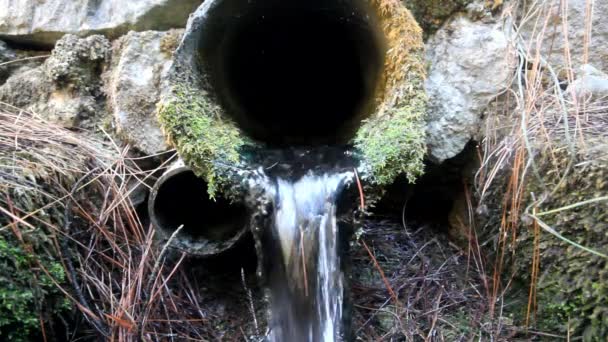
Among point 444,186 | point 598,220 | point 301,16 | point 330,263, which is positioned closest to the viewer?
point 598,220

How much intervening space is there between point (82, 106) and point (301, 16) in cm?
116

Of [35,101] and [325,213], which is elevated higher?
[35,101]

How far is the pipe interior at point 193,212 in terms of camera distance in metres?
2.03

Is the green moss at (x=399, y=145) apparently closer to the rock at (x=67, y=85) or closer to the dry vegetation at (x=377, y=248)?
the dry vegetation at (x=377, y=248)

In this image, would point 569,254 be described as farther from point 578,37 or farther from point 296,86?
point 296,86

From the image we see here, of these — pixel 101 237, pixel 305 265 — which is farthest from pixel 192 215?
pixel 305 265

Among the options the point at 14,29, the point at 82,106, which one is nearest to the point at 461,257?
the point at 82,106

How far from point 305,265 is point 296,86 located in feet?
4.74

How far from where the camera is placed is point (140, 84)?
2299mm

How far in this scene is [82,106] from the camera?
2350 millimetres

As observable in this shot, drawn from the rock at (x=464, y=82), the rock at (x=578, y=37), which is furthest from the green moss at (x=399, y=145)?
the rock at (x=578, y=37)

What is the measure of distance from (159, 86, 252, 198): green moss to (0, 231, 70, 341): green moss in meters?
0.54

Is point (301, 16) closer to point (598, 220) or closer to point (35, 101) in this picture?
point (35, 101)

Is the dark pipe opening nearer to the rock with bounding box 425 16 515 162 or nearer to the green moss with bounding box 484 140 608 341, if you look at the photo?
the rock with bounding box 425 16 515 162
